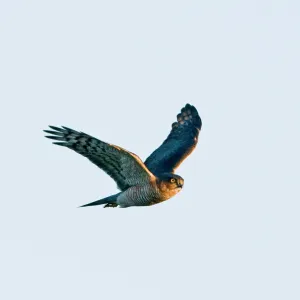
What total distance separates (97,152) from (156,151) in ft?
10.5

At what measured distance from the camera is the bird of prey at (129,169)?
16016mm

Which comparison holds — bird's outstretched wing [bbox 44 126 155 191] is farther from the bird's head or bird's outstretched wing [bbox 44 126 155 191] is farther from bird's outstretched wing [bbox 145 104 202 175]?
bird's outstretched wing [bbox 145 104 202 175]

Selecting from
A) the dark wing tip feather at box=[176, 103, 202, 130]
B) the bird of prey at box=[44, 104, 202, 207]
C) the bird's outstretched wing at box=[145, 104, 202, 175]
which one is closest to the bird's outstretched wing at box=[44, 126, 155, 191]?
the bird of prey at box=[44, 104, 202, 207]

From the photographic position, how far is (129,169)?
16641mm

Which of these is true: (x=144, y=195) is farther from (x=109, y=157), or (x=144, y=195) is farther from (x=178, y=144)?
(x=178, y=144)

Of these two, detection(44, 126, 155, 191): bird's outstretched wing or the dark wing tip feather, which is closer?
detection(44, 126, 155, 191): bird's outstretched wing

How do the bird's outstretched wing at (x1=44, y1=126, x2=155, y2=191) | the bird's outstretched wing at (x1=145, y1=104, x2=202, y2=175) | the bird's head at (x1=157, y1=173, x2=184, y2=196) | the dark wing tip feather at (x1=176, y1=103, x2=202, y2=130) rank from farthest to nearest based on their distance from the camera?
the dark wing tip feather at (x1=176, y1=103, x2=202, y2=130) < the bird's outstretched wing at (x1=145, y1=104, x2=202, y2=175) < the bird's head at (x1=157, y1=173, x2=184, y2=196) < the bird's outstretched wing at (x1=44, y1=126, x2=155, y2=191)

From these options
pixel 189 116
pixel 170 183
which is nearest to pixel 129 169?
pixel 170 183

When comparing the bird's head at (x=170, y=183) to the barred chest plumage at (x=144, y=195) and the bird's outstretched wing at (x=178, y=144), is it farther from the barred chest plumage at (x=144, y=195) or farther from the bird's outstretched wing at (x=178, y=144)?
the bird's outstretched wing at (x=178, y=144)

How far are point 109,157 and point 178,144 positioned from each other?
3451mm

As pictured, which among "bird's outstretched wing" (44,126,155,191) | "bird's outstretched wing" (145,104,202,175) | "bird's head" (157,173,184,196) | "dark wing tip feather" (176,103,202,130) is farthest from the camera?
"dark wing tip feather" (176,103,202,130)

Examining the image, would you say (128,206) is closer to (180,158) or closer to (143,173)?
(143,173)

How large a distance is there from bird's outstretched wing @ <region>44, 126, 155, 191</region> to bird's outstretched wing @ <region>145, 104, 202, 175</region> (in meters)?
1.17

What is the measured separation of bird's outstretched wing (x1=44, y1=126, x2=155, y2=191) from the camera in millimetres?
15938
